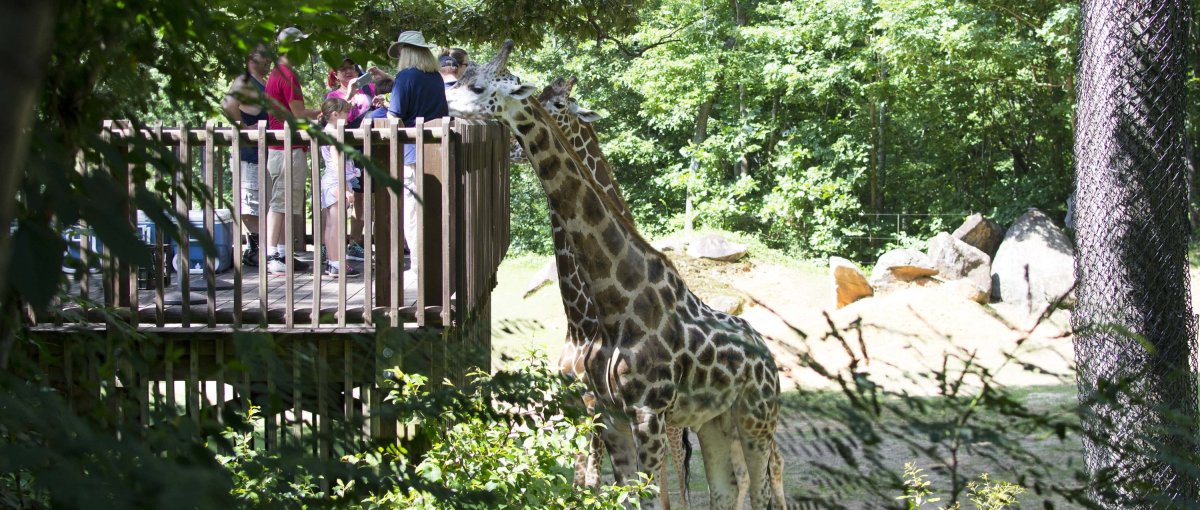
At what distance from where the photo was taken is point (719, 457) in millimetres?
6633

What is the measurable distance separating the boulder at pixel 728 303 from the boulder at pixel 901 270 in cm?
302

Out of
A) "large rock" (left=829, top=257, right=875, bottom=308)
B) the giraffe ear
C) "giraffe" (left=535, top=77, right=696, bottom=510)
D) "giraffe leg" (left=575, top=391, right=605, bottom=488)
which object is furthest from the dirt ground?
the giraffe ear

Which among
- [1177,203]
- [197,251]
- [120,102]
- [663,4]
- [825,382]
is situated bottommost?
[825,382]

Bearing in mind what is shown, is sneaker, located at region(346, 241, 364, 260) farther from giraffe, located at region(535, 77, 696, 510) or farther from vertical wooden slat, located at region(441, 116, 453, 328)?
vertical wooden slat, located at region(441, 116, 453, 328)

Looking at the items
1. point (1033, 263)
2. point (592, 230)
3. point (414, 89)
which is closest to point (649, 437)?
point (592, 230)

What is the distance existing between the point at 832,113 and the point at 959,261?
31.7 feet

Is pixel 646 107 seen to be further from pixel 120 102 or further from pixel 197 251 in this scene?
pixel 120 102

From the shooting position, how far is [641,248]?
5844 mm

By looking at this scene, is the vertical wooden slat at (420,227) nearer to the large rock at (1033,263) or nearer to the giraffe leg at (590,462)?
the giraffe leg at (590,462)

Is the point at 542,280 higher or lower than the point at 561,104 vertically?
lower

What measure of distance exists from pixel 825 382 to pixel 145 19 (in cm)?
1195

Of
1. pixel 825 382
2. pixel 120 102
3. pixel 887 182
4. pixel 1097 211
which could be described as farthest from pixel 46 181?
Result: pixel 887 182

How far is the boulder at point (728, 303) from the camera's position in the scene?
55.0 ft

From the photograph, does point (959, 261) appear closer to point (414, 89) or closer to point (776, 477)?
point (776, 477)
